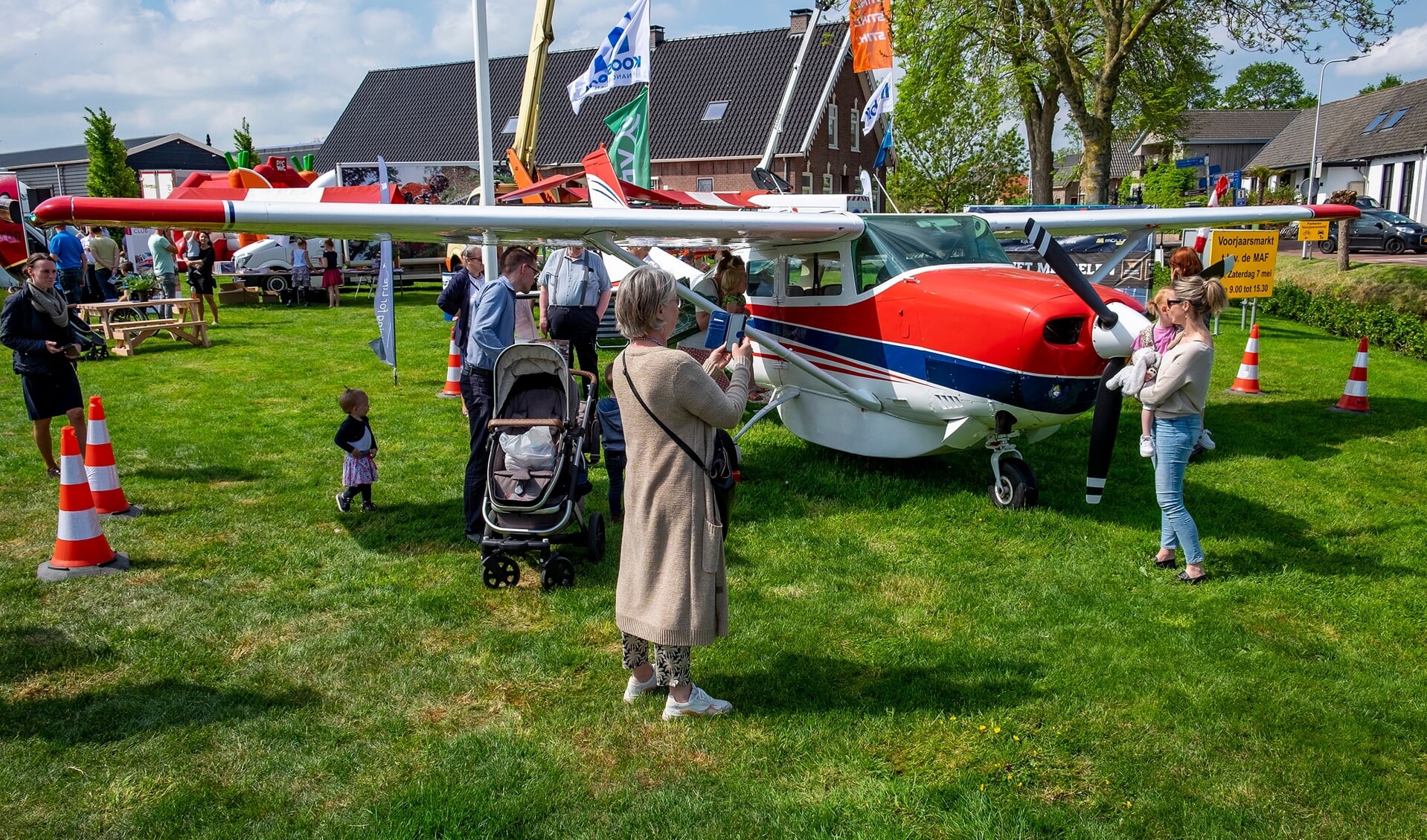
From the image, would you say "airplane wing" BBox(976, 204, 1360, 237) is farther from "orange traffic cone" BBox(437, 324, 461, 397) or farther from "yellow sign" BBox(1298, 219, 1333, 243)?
"yellow sign" BBox(1298, 219, 1333, 243)

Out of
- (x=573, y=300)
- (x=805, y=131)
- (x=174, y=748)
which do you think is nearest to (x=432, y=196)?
(x=805, y=131)

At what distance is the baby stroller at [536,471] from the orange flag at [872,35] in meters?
11.0

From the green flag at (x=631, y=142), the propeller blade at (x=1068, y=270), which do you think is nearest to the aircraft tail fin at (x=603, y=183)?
the green flag at (x=631, y=142)

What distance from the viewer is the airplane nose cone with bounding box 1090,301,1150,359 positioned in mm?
5891

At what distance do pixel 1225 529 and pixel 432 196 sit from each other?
24364 millimetres

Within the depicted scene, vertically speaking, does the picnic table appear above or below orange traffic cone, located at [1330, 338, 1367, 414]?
above

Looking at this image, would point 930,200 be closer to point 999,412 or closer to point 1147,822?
point 999,412

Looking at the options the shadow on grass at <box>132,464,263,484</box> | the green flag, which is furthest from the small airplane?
the green flag

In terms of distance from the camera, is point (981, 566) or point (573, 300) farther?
point (573, 300)

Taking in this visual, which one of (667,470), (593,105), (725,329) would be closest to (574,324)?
(725,329)

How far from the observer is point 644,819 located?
10.9 feet

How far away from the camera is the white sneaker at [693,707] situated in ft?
A: 13.0

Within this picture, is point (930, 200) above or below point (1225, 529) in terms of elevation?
above

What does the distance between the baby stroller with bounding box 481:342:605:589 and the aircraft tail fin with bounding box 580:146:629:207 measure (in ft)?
18.4
